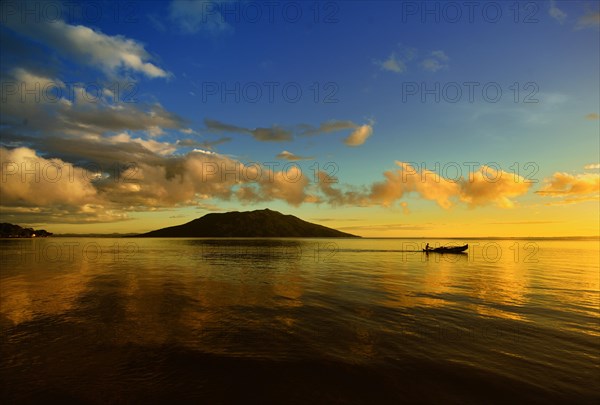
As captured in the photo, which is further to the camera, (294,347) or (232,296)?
(232,296)

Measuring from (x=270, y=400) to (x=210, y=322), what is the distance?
424 inches

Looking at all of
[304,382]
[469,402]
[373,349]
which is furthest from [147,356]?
[469,402]

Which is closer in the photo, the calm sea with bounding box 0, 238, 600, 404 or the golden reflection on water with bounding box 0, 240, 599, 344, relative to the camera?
the calm sea with bounding box 0, 238, 600, 404

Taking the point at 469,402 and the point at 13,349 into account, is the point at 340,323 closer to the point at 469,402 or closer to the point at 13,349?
the point at 469,402

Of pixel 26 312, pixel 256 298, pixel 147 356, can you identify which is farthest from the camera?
pixel 256 298

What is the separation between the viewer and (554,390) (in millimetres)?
12828

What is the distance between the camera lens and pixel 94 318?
21.8 meters

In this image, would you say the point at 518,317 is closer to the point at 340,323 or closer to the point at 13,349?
the point at 340,323

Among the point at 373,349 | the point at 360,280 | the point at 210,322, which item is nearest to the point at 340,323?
the point at 373,349

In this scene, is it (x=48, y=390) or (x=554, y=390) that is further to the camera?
(x=554, y=390)

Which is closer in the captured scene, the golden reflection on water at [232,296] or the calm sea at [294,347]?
the calm sea at [294,347]

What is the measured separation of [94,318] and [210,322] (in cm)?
789

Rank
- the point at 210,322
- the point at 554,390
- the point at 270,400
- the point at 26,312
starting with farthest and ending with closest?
the point at 26,312, the point at 210,322, the point at 554,390, the point at 270,400

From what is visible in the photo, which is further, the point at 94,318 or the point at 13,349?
the point at 94,318
